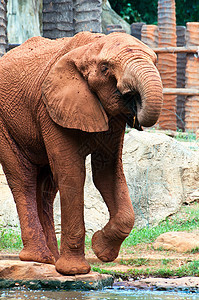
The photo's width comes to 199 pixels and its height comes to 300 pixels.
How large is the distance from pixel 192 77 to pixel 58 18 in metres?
3.22

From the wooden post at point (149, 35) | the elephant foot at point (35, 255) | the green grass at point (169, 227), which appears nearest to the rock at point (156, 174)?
the green grass at point (169, 227)

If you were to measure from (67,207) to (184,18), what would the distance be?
55.2 feet

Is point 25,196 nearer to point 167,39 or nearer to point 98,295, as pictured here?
point 98,295

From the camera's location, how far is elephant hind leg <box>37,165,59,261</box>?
680 centimetres

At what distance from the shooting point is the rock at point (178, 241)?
300 inches

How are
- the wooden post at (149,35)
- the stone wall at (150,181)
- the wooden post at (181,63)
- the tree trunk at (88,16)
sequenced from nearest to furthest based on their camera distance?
the stone wall at (150,181), the tree trunk at (88,16), the wooden post at (149,35), the wooden post at (181,63)

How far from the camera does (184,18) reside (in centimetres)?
2158

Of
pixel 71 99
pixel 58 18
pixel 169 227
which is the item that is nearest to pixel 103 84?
pixel 71 99

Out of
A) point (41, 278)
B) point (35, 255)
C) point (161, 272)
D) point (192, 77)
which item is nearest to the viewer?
point (41, 278)

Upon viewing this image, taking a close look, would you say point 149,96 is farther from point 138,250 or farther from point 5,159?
point 138,250

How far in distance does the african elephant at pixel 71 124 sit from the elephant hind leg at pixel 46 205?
11 millimetres

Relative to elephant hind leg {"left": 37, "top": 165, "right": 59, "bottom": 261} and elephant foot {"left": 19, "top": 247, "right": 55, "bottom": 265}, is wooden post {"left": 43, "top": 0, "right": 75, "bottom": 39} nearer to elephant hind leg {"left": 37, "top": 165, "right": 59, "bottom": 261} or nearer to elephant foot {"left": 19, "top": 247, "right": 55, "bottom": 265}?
elephant hind leg {"left": 37, "top": 165, "right": 59, "bottom": 261}

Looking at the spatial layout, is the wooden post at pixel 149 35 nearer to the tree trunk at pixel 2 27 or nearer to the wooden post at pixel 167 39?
the wooden post at pixel 167 39

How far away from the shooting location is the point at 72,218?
580cm
